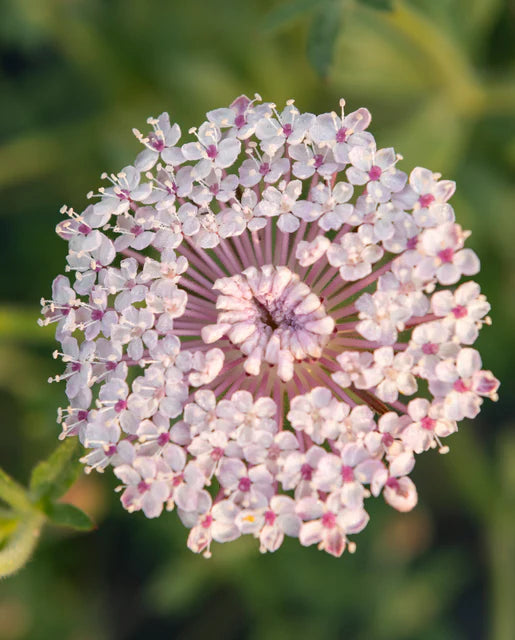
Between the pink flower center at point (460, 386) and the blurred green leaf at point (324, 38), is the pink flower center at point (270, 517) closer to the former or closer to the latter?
the pink flower center at point (460, 386)

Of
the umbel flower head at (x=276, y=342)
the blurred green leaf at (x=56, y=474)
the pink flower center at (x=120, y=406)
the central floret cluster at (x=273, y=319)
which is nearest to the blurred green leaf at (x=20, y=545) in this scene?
the blurred green leaf at (x=56, y=474)

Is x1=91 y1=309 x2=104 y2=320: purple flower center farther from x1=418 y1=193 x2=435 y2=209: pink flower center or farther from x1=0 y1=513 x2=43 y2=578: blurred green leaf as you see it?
x1=418 y1=193 x2=435 y2=209: pink flower center

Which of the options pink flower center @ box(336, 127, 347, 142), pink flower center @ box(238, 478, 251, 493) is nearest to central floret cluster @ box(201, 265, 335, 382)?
pink flower center @ box(238, 478, 251, 493)

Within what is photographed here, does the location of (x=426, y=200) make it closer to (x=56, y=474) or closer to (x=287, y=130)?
(x=287, y=130)

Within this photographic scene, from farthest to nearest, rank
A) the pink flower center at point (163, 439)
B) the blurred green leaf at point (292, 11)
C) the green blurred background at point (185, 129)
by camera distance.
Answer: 1. the green blurred background at point (185, 129)
2. the blurred green leaf at point (292, 11)
3. the pink flower center at point (163, 439)

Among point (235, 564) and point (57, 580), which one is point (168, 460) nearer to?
point (235, 564)

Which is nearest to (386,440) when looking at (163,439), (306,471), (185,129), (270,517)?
(306,471)
